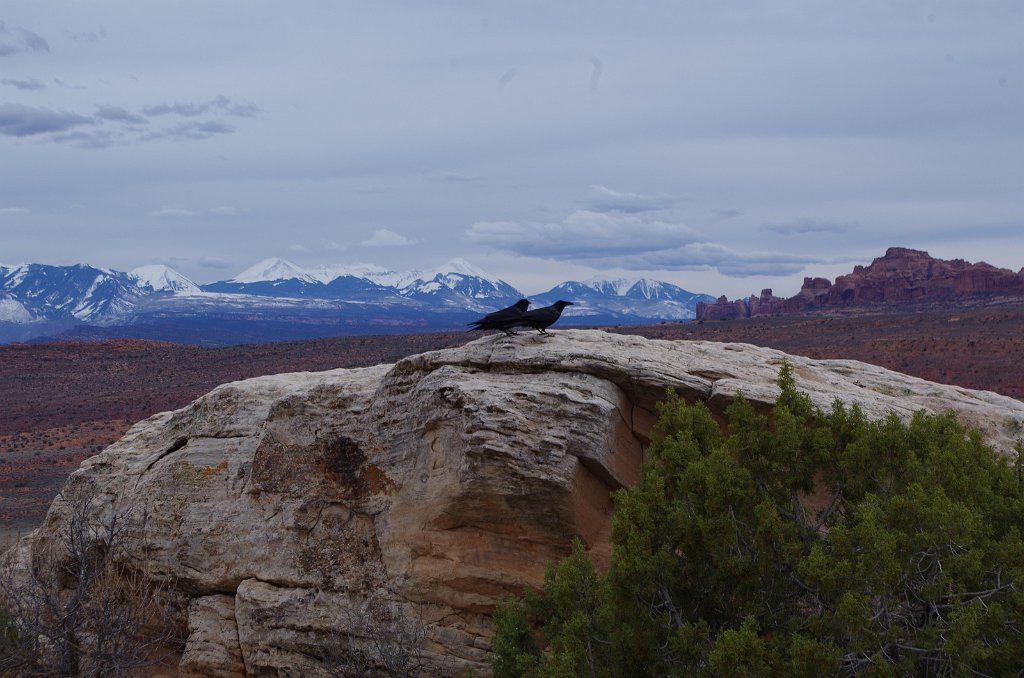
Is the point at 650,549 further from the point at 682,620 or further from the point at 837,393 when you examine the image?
the point at 837,393

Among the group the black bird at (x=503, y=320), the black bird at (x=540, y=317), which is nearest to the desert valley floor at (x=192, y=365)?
the black bird at (x=503, y=320)

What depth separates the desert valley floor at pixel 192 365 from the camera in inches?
1754

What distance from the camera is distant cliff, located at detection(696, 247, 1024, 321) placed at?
358ft

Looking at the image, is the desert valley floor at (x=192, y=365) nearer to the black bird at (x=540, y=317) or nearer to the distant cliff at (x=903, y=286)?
the black bird at (x=540, y=317)

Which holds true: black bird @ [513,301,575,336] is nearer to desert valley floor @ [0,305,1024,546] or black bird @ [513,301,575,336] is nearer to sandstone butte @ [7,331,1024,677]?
sandstone butte @ [7,331,1024,677]

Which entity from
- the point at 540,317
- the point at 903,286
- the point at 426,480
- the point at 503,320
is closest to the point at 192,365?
the point at 426,480

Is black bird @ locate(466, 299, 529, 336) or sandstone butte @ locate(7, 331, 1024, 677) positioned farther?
black bird @ locate(466, 299, 529, 336)

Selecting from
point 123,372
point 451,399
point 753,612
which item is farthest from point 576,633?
point 123,372

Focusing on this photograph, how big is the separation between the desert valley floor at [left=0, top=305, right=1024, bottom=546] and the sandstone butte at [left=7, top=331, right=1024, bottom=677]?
62.7ft

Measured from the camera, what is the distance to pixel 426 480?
1325 centimetres

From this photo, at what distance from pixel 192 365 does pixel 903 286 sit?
88.9 m

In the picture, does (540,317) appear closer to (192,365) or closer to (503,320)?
(503,320)

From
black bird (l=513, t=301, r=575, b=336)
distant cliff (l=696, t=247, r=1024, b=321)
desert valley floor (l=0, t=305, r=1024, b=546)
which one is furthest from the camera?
distant cliff (l=696, t=247, r=1024, b=321)

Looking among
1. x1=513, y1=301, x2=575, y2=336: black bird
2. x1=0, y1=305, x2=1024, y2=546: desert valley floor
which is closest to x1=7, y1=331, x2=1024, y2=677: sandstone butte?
x1=513, y1=301, x2=575, y2=336: black bird
